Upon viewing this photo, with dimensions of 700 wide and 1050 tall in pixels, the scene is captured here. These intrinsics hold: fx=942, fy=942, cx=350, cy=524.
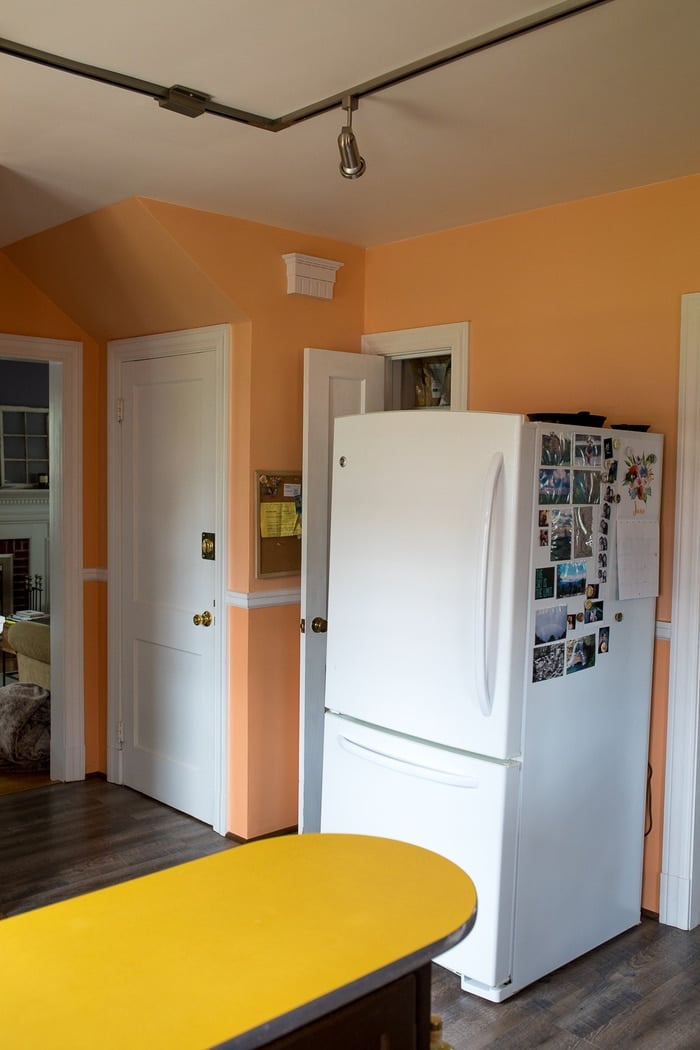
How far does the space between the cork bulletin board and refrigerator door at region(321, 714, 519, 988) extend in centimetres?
92

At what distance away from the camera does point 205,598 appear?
13.0ft

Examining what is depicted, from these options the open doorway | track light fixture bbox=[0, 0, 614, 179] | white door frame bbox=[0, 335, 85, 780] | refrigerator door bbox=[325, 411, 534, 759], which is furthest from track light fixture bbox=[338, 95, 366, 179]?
the open doorway

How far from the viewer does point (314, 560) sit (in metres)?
3.65

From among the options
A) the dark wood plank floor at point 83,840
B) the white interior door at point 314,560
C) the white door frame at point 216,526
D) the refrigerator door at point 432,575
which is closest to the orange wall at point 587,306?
the white interior door at point 314,560

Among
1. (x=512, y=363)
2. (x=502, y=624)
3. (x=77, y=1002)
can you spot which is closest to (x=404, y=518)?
(x=502, y=624)

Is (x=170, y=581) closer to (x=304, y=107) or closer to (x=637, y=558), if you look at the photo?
(x=637, y=558)

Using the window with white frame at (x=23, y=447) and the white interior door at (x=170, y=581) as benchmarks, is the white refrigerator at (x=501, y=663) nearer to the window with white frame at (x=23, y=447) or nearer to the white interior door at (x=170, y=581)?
the white interior door at (x=170, y=581)

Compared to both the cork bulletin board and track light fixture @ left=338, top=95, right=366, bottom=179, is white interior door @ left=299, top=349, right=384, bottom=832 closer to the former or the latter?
the cork bulletin board

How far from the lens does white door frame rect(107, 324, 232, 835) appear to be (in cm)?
381

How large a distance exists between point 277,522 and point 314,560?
0.84ft

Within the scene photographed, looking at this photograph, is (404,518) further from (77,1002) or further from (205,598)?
(77,1002)

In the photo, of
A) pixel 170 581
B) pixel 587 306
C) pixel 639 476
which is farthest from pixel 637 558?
pixel 170 581

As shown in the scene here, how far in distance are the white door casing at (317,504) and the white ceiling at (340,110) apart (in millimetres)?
539

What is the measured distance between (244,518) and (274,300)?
2.87 feet
